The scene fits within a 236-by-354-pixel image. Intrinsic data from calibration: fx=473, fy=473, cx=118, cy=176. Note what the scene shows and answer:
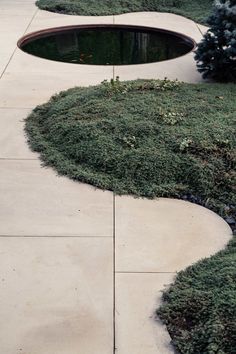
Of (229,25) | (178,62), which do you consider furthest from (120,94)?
(178,62)

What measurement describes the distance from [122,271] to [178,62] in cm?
461

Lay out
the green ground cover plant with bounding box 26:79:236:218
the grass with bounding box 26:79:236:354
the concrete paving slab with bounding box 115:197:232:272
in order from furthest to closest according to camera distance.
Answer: the green ground cover plant with bounding box 26:79:236:218
the concrete paving slab with bounding box 115:197:232:272
the grass with bounding box 26:79:236:354

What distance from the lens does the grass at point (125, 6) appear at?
30.6 ft

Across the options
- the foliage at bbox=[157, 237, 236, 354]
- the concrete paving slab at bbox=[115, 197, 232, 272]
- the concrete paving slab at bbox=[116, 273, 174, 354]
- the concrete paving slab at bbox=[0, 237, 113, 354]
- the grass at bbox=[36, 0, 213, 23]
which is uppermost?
the grass at bbox=[36, 0, 213, 23]

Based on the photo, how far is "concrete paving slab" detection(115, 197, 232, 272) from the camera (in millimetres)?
3137

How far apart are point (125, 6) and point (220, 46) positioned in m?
4.44

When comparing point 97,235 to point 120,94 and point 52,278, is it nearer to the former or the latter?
point 52,278

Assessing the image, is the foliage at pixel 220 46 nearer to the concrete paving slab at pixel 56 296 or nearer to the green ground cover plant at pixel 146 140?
the green ground cover plant at pixel 146 140

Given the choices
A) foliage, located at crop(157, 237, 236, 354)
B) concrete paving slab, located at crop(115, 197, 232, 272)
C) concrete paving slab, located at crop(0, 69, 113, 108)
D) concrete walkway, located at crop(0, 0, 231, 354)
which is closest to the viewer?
foliage, located at crop(157, 237, 236, 354)

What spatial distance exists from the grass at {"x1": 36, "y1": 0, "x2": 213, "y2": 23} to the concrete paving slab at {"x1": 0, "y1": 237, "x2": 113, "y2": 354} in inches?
277

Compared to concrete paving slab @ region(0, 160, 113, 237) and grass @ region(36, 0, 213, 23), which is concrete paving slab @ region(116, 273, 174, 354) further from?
grass @ region(36, 0, 213, 23)

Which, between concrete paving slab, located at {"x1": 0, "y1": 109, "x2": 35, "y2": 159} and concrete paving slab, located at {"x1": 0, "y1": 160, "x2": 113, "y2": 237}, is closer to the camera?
concrete paving slab, located at {"x1": 0, "y1": 160, "x2": 113, "y2": 237}

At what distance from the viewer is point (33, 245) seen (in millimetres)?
3234

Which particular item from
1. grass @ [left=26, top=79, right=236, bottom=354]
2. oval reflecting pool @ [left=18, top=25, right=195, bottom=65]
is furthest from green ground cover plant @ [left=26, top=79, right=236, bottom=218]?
oval reflecting pool @ [left=18, top=25, right=195, bottom=65]
